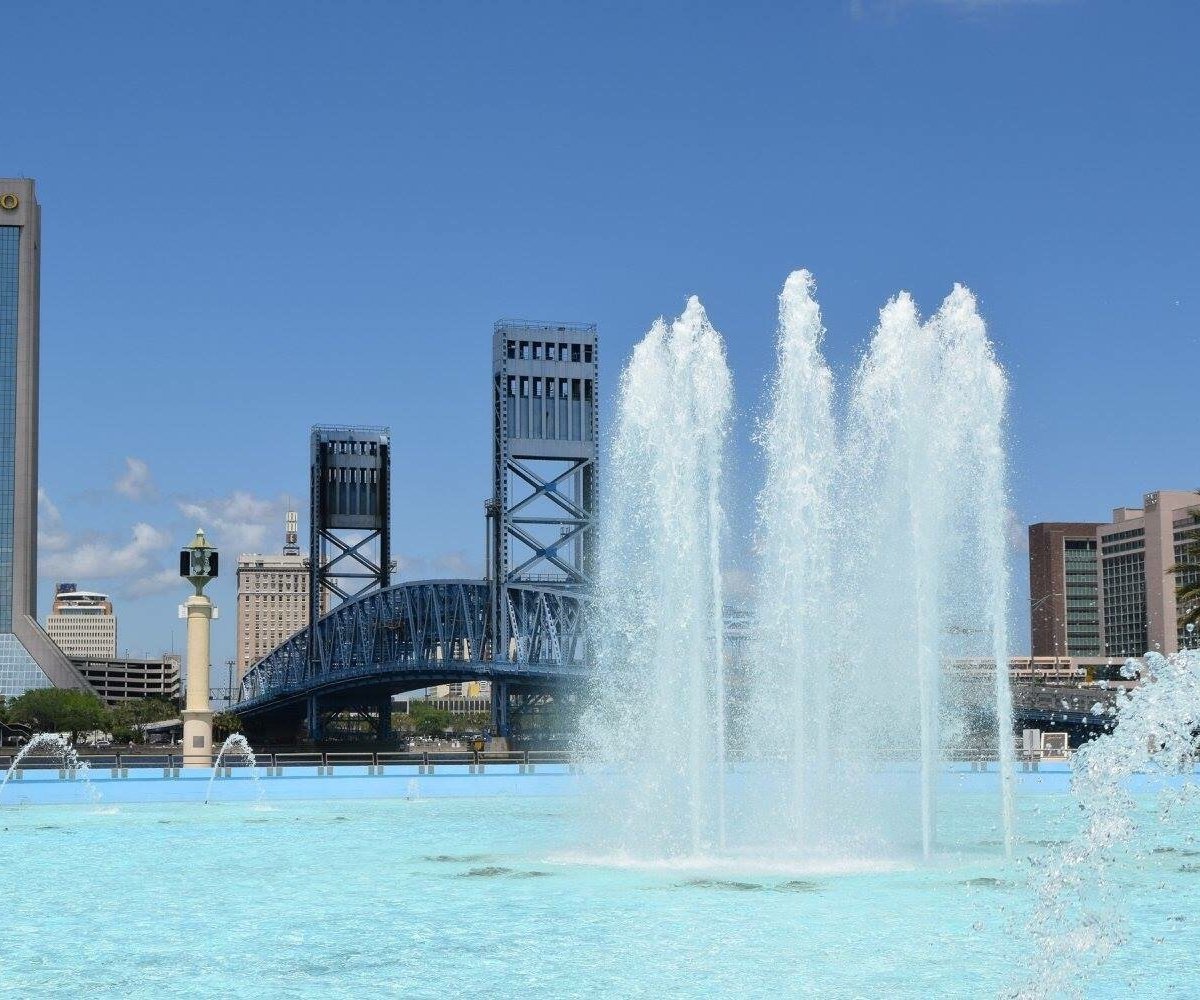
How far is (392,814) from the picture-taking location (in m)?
31.6

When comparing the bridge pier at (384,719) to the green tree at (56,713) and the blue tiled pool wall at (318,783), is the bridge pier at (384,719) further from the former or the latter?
the blue tiled pool wall at (318,783)

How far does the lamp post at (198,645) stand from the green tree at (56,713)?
248 ft

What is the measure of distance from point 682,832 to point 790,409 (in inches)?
251

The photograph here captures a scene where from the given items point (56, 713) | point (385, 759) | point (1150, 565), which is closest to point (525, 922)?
point (385, 759)

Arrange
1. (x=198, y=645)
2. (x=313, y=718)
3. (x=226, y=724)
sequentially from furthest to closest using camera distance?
(x=226, y=724) → (x=313, y=718) → (x=198, y=645)

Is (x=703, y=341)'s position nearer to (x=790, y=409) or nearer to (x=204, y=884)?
(x=790, y=409)

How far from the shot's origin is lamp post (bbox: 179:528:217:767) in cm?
4706

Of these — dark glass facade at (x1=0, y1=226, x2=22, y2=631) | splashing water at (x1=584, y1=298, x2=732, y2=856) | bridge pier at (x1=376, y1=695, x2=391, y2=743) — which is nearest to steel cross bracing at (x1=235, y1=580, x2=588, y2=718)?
bridge pier at (x1=376, y1=695, x2=391, y2=743)

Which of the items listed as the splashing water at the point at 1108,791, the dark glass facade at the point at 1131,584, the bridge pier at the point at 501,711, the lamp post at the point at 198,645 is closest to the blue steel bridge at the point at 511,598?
the bridge pier at the point at 501,711

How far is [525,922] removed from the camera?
16234 mm

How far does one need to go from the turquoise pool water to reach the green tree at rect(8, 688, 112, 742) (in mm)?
101972

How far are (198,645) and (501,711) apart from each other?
129 ft

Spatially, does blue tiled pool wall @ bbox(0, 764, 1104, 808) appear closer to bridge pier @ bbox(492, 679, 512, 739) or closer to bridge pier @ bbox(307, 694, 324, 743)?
bridge pier @ bbox(492, 679, 512, 739)

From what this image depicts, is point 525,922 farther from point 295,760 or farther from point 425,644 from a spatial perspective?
point 425,644
